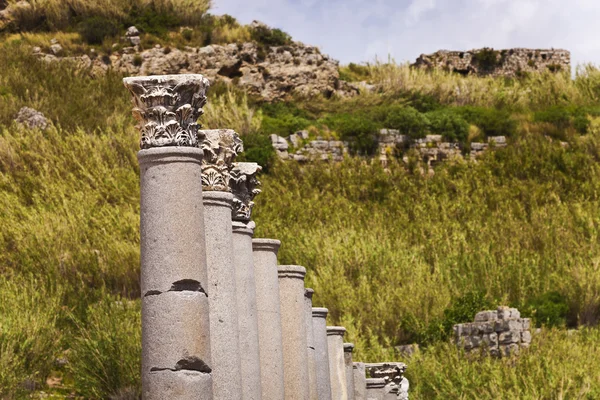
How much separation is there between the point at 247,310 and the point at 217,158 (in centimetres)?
150

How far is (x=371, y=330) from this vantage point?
2284cm

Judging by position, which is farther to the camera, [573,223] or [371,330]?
[573,223]

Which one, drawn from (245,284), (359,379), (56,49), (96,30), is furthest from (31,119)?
(245,284)

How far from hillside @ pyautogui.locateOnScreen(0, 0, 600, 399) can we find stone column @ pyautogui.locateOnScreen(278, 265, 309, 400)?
164 inches

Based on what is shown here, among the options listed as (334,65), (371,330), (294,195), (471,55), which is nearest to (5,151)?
(294,195)

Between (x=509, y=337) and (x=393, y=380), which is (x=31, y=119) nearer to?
(x=509, y=337)

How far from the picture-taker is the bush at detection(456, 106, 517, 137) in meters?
36.4

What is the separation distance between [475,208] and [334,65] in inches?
516

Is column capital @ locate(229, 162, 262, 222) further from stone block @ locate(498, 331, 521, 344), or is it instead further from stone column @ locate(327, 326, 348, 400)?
Result: stone block @ locate(498, 331, 521, 344)

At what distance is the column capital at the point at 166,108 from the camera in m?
9.20

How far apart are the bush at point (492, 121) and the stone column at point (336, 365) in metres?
20.0

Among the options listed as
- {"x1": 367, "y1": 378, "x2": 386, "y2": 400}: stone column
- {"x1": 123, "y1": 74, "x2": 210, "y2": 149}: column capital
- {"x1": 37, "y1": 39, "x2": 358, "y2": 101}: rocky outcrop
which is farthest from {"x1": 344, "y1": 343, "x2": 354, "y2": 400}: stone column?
{"x1": 37, "y1": 39, "x2": 358, "y2": 101}: rocky outcrop

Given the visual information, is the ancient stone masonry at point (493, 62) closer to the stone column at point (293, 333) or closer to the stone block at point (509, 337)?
the stone block at point (509, 337)

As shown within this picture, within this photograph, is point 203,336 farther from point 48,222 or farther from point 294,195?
point 294,195
